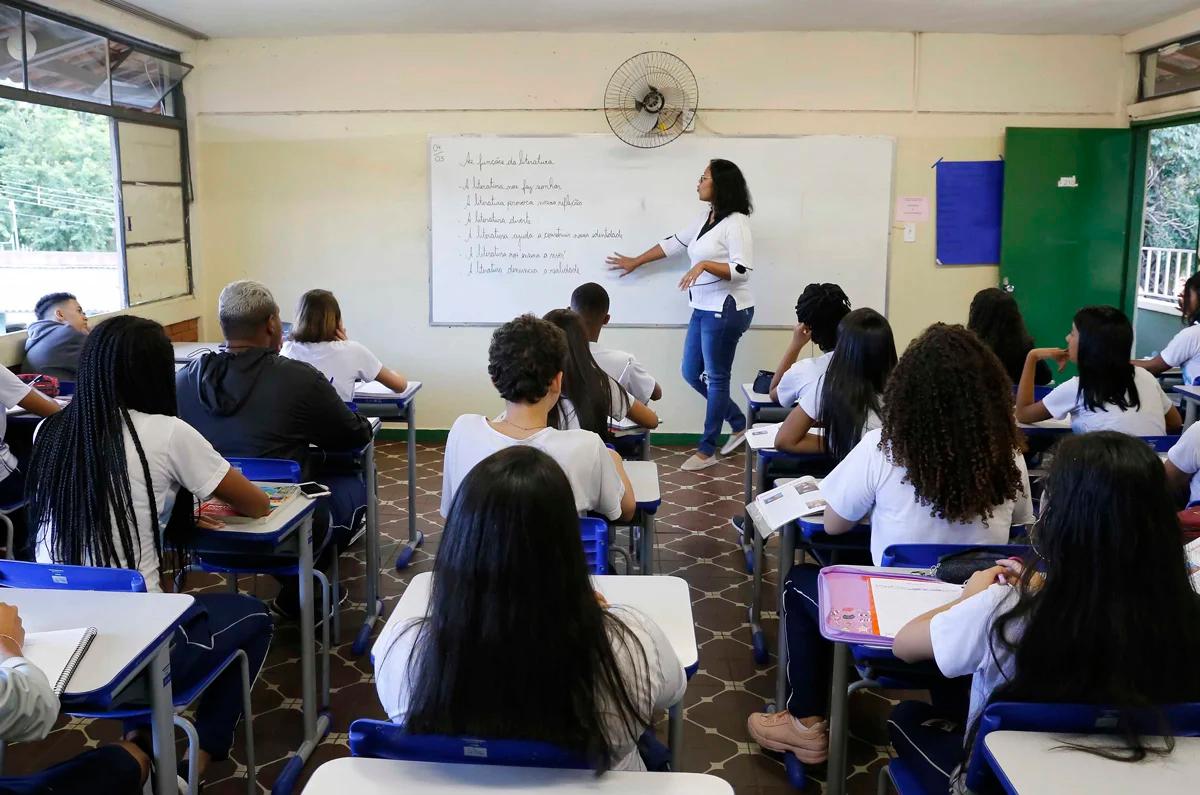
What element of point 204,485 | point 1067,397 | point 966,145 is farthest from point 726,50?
point 204,485

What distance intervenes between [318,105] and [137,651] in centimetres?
495

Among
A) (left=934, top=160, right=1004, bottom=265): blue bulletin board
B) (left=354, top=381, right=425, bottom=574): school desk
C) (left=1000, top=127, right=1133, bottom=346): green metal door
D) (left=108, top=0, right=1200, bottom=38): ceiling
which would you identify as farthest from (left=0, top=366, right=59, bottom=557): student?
(left=1000, top=127, right=1133, bottom=346): green metal door

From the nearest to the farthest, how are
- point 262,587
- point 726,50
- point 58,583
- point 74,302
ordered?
point 58,583
point 262,587
point 74,302
point 726,50

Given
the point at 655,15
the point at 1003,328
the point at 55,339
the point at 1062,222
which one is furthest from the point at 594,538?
the point at 1062,222

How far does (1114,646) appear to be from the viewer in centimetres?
137

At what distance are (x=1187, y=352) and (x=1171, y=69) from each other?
6.71ft

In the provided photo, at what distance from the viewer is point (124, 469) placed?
2074mm

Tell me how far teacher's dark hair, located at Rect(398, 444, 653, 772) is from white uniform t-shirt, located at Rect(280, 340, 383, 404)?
2.58 metres

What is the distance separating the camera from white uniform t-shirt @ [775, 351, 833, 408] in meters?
3.51

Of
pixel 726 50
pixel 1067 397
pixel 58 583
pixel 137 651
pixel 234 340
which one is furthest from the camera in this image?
pixel 726 50

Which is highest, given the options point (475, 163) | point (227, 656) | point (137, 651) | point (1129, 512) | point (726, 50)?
point (726, 50)

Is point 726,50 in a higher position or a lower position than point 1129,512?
higher

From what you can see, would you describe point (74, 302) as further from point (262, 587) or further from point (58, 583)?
point (58, 583)

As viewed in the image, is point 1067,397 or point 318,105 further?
point 318,105
